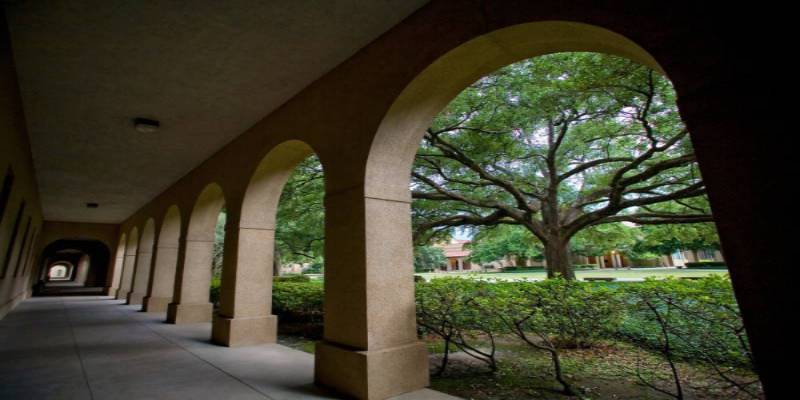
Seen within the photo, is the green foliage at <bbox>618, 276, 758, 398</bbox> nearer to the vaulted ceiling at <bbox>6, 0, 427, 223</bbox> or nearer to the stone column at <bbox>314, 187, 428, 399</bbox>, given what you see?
the stone column at <bbox>314, 187, 428, 399</bbox>

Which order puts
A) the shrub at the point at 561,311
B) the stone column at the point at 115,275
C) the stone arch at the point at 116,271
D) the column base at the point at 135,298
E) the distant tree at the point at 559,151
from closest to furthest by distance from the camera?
the shrub at the point at 561,311 → the distant tree at the point at 559,151 → the column base at the point at 135,298 → the stone arch at the point at 116,271 → the stone column at the point at 115,275

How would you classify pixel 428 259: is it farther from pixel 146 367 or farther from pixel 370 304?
pixel 370 304

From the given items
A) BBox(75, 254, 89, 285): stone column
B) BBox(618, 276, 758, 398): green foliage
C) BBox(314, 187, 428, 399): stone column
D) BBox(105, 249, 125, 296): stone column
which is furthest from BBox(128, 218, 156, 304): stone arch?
BBox(75, 254, 89, 285): stone column

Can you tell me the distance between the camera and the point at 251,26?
3.89m

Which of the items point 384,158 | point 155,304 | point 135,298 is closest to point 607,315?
point 384,158

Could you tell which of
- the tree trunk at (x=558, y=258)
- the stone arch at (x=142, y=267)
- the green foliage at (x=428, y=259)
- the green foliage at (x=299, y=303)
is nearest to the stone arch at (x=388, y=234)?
the green foliage at (x=299, y=303)

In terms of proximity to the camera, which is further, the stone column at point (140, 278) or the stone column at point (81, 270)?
the stone column at point (81, 270)

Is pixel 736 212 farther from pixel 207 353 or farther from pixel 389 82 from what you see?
pixel 207 353

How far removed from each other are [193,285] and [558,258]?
9100 mm

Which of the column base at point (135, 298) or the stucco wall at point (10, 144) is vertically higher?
the stucco wall at point (10, 144)

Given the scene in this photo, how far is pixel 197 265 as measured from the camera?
8.79 m

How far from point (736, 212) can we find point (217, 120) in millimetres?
6644

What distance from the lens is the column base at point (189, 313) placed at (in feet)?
28.3

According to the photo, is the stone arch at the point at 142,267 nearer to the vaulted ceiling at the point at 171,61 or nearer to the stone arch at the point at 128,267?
the stone arch at the point at 128,267
